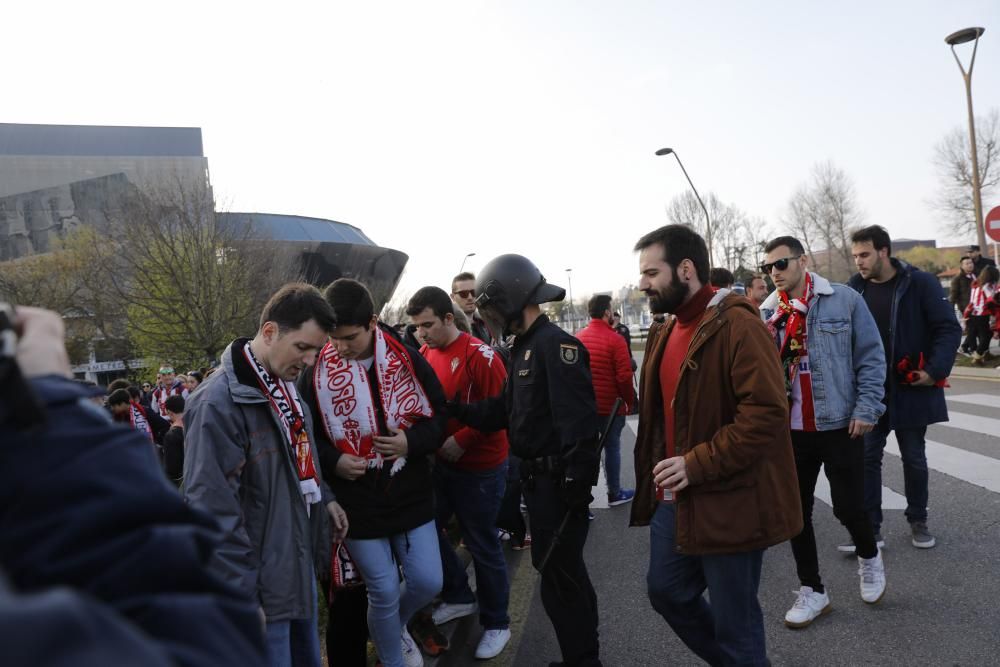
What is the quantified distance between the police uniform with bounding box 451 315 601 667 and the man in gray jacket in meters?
1.04

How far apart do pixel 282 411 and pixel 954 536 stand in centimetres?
470

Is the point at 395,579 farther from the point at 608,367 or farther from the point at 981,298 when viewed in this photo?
the point at 981,298

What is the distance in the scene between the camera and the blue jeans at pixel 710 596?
2.68 meters

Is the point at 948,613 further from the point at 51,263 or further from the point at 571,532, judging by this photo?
the point at 51,263

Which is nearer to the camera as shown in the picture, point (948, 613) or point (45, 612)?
point (45, 612)

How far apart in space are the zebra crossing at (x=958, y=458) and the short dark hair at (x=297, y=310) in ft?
15.7

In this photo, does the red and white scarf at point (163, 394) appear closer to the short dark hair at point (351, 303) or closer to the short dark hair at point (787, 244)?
the short dark hair at point (351, 303)

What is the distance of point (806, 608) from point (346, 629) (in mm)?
2515

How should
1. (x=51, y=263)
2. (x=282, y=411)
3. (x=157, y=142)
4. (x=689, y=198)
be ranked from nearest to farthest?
1. (x=282, y=411)
2. (x=51, y=263)
3. (x=689, y=198)
4. (x=157, y=142)

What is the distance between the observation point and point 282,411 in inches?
105

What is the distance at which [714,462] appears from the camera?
8.64 ft

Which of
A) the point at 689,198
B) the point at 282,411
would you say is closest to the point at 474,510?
the point at 282,411

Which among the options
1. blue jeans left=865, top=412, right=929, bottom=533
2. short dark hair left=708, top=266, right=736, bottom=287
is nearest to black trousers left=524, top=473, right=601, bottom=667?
blue jeans left=865, top=412, right=929, bottom=533

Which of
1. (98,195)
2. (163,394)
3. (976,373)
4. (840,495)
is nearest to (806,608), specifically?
(840,495)
